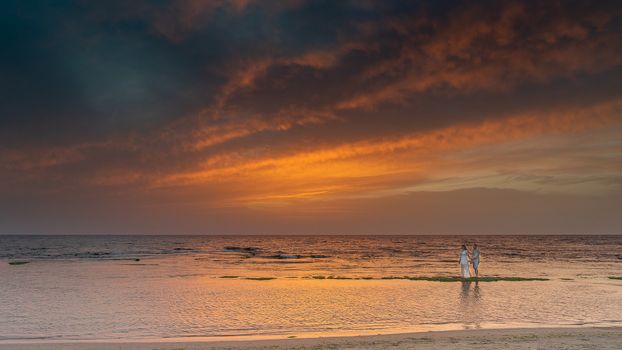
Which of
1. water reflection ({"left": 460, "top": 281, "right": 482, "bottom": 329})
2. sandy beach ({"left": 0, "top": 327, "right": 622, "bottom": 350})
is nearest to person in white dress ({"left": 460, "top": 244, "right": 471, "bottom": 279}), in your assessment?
water reflection ({"left": 460, "top": 281, "right": 482, "bottom": 329})

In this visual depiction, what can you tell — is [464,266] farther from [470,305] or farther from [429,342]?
[429,342]

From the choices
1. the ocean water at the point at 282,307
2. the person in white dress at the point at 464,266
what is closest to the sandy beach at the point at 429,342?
the ocean water at the point at 282,307

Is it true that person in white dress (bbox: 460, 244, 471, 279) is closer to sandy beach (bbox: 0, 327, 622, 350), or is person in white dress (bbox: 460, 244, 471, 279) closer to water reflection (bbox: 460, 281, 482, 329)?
water reflection (bbox: 460, 281, 482, 329)

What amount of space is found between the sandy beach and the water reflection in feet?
9.06

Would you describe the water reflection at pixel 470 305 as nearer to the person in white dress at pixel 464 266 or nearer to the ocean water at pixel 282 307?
the ocean water at pixel 282 307

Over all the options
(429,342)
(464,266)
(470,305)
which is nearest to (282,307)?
(470,305)

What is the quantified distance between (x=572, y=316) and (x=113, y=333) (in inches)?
766

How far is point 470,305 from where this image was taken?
2522cm

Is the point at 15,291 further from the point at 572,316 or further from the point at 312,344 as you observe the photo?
the point at 572,316

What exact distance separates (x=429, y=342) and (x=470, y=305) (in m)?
10.5

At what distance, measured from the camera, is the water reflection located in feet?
67.2

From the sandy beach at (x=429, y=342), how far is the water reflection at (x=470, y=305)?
9.06 feet

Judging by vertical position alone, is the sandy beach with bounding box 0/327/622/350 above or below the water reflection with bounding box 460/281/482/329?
above

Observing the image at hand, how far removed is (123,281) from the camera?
38.9 meters
